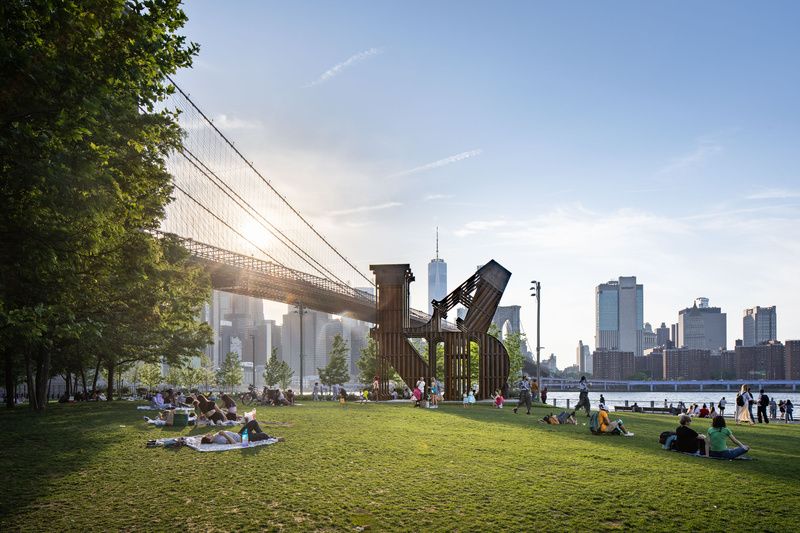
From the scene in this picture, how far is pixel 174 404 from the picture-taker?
28.0m

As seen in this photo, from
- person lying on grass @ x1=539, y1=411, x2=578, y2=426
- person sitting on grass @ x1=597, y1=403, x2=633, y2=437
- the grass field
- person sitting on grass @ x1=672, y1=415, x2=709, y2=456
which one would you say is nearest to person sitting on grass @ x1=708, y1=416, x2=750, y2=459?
person sitting on grass @ x1=672, y1=415, x2=709, y2=456

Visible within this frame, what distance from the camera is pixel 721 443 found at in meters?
13.3

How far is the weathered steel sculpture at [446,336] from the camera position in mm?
35562

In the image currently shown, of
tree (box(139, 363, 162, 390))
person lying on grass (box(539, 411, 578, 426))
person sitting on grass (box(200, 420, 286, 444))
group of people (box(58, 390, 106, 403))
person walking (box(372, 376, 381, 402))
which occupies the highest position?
person sitting on grass (box(200, 420, 286, 444))

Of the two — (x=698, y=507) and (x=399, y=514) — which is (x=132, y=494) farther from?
(x=698, y=507)

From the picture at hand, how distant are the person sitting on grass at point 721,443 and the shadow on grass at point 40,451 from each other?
12.5 meters

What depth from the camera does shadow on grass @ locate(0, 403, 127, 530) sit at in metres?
9.34

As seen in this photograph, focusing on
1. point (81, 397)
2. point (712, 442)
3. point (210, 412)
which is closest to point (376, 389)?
point (210, 412)

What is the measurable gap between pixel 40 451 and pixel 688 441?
1412cm

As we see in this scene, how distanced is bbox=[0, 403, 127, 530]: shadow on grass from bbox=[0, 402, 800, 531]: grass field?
39 millimetres

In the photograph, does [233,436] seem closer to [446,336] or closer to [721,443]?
[721,443]

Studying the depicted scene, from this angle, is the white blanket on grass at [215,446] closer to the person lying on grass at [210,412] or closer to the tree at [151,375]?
the person lying on grass at [210,412]

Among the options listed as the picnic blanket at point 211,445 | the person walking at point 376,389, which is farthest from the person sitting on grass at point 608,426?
the person walking at point 376,389

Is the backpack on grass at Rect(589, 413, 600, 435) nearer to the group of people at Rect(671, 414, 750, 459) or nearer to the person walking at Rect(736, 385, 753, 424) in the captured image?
the group of people at Rect(671, 414, 750, 459)
